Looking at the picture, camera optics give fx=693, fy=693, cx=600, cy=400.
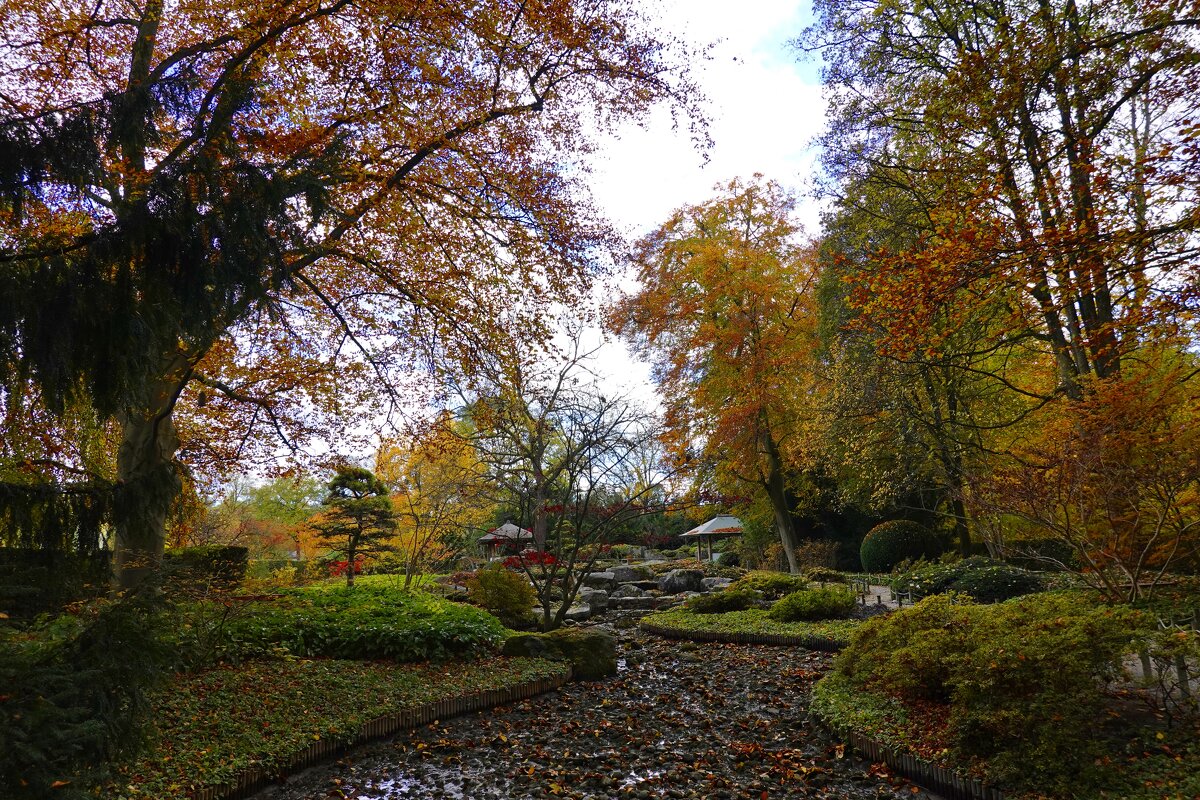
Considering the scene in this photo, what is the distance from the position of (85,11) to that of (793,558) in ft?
53.7

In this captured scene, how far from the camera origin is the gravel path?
4.38m

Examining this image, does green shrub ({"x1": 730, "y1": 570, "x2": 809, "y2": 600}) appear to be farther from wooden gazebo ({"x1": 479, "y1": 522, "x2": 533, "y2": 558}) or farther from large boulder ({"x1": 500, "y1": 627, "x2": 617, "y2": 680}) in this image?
large boulder ({"x1": 500, "y1": 627, "x2": 617, "y2": 680})

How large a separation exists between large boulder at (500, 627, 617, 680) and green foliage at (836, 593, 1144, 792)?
3.26 metres

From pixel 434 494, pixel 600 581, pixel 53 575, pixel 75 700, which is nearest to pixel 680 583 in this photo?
pixel 600 581

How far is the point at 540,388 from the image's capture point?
1249 cm

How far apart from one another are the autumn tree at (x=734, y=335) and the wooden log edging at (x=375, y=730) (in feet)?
36.8

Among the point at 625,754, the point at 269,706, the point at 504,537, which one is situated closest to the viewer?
the point at 625,754

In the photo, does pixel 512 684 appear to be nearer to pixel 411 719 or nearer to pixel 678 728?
pixel 411 719

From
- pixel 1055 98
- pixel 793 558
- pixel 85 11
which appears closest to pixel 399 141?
pixel 85 11

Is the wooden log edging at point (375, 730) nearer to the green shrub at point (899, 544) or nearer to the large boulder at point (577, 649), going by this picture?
the large boulder at point (577, 649)

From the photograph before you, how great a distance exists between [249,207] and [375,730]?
396 cm

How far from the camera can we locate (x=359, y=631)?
7.52 meters

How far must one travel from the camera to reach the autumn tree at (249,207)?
339 cm

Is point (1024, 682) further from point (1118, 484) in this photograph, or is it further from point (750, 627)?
point (750, 627)
